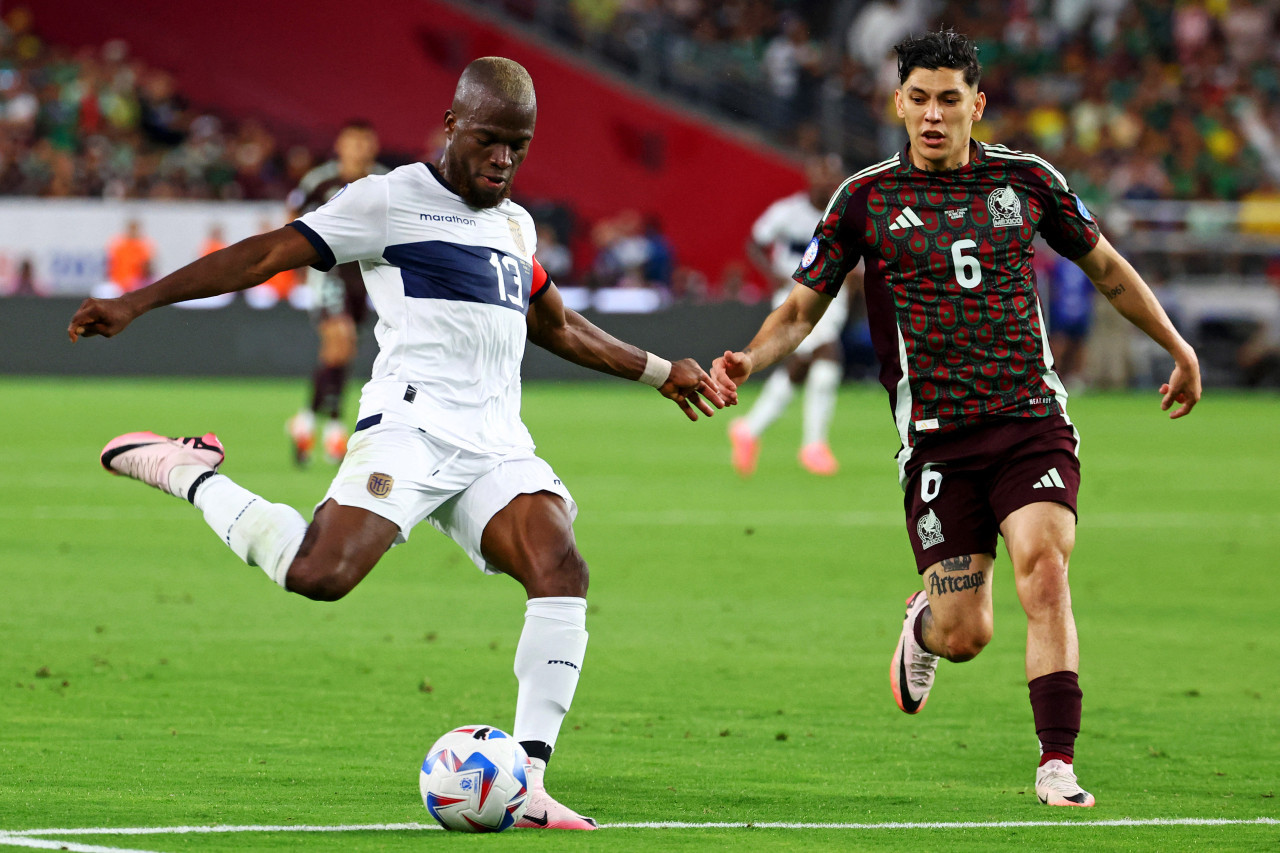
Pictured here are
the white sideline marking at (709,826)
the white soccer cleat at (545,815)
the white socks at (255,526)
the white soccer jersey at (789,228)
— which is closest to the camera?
the white sideline marking at (709,826)

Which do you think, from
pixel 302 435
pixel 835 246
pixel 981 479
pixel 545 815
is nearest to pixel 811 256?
pixel 835 246

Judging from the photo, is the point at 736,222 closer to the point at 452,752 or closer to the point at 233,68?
the point at 233,68

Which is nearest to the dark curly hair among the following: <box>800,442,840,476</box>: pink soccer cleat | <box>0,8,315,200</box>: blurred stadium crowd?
<box>800,442,840,476</box>: pink soccer cleat

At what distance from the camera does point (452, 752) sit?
192 inches

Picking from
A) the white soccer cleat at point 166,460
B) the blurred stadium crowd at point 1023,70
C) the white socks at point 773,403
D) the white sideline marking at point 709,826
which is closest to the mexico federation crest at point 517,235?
the white soccer cleat at point 166,460

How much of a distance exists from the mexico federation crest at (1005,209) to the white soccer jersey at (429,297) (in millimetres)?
1565

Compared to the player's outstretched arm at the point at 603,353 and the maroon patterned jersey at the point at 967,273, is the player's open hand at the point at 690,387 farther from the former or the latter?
the maroon patterned jersey at the point at 967,273

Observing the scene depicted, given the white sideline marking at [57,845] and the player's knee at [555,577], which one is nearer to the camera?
the white sideline marking at [57,845]

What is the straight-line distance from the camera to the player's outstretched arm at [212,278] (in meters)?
5.14

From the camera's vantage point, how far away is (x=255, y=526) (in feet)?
17.4

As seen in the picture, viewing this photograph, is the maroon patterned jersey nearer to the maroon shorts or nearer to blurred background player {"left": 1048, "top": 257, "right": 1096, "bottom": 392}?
the maroon shorts

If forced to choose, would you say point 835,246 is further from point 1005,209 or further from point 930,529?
point 930,529

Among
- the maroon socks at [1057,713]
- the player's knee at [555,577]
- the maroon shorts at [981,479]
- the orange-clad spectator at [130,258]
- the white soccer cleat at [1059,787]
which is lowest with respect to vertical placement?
the white soccer cleat at [1059,787]

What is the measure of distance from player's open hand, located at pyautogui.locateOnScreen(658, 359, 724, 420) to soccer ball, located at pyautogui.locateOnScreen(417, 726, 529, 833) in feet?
5.12
